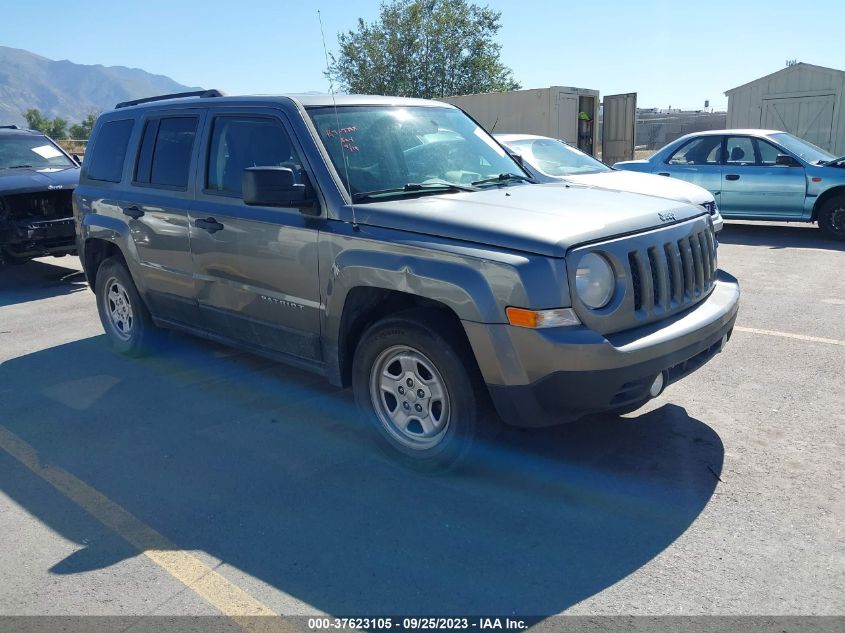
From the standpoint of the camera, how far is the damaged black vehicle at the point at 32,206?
30.8 ft

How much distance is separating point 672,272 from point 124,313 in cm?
453

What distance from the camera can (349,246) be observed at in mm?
4090

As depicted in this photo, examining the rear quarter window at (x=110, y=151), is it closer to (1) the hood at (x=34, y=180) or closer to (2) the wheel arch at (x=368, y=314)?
(2) the wheel arch at (x=368, y=314)

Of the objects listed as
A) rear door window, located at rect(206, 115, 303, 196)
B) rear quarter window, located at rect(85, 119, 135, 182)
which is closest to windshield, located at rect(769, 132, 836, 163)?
rear door window, located at rect(206, 115, 303, 196)

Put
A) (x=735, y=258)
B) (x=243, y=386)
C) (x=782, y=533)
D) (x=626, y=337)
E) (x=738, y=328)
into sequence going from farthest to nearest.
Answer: (x=735, y=258)
(x=738, y=328)
(x=243, y=386)
(x=626, y=337)
(x=782, y=533)

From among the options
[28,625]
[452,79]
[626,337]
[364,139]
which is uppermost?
[452,79]

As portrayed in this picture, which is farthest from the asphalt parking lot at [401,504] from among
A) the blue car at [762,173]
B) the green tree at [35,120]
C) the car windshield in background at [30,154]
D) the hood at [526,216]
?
the green tree at [35,120]

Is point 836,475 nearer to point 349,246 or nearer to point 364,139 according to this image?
point 349,246

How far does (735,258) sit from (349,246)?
290 inches

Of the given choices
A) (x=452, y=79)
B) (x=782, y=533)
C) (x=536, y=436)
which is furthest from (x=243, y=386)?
(x=452, y=79)

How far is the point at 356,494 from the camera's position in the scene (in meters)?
3.84

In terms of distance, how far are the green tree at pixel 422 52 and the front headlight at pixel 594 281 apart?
35276mm

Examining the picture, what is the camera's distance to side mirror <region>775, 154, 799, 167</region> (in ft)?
37.2

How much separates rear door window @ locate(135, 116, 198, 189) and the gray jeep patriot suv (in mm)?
17
